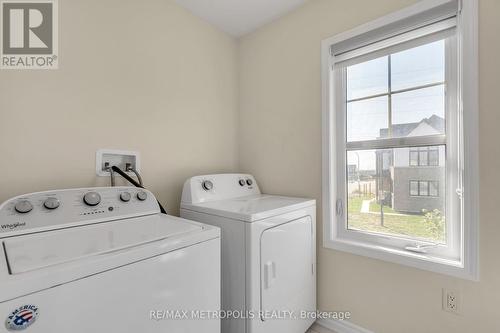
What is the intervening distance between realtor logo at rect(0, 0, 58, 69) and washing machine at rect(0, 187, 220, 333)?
707 mm

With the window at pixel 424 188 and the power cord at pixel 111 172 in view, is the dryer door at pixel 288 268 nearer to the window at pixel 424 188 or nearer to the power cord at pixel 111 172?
the window at pixel 424 188

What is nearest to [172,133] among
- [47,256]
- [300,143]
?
[300,143]

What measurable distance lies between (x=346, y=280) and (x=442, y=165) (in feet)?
3.12

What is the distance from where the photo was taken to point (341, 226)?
5.46 ft

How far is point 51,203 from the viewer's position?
1.03 meters

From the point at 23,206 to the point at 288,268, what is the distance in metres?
1.36

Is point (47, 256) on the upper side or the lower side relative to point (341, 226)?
upper

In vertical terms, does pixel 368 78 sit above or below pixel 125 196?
above

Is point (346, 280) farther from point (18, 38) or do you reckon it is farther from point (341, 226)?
point (18, 38)

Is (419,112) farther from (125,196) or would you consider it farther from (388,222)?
(125,196)

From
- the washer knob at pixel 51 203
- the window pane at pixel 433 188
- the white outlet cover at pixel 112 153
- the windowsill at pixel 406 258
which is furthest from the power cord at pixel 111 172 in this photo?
the window pane at pixel 433 188

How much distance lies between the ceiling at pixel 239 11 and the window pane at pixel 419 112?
107cm

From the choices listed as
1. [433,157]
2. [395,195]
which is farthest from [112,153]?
[433,157]

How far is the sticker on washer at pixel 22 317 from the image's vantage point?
54cm
